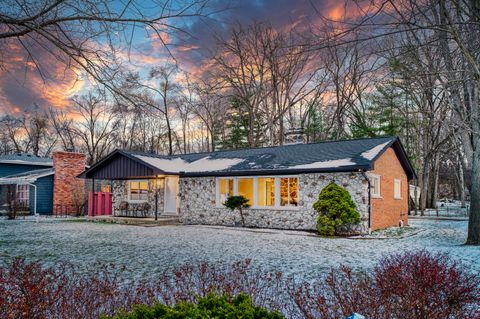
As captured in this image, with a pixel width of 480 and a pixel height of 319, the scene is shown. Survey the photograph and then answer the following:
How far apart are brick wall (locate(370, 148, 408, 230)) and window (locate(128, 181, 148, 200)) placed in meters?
13.6

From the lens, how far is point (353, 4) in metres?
4.17

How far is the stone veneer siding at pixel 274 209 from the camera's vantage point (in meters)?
15.6

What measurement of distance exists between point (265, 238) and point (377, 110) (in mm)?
25025

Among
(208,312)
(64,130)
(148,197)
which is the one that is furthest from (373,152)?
(64,130)

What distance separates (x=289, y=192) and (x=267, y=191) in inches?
74.0

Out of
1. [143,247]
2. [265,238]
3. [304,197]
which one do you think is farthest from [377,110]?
[143,247]

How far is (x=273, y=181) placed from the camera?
19.2 meters

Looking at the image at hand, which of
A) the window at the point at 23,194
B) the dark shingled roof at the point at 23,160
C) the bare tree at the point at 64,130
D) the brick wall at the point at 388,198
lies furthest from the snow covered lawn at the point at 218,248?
the bare tree at the point at 64,130

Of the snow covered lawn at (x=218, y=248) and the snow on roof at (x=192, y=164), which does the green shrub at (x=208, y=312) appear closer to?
the snow covered lawn at (x=218, y=248)

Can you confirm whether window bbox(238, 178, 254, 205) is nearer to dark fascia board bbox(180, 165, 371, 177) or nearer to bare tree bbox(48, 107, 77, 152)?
dark fascia board bbox(180, 165, 371, 177)

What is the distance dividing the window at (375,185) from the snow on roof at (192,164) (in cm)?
698

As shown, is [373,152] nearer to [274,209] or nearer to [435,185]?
[274,209]

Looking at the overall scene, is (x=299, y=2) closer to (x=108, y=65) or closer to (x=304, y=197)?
(x=108, y=65)

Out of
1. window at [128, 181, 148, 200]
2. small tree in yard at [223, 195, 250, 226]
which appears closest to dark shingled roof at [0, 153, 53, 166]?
window at [128, 181, 148, 200]
